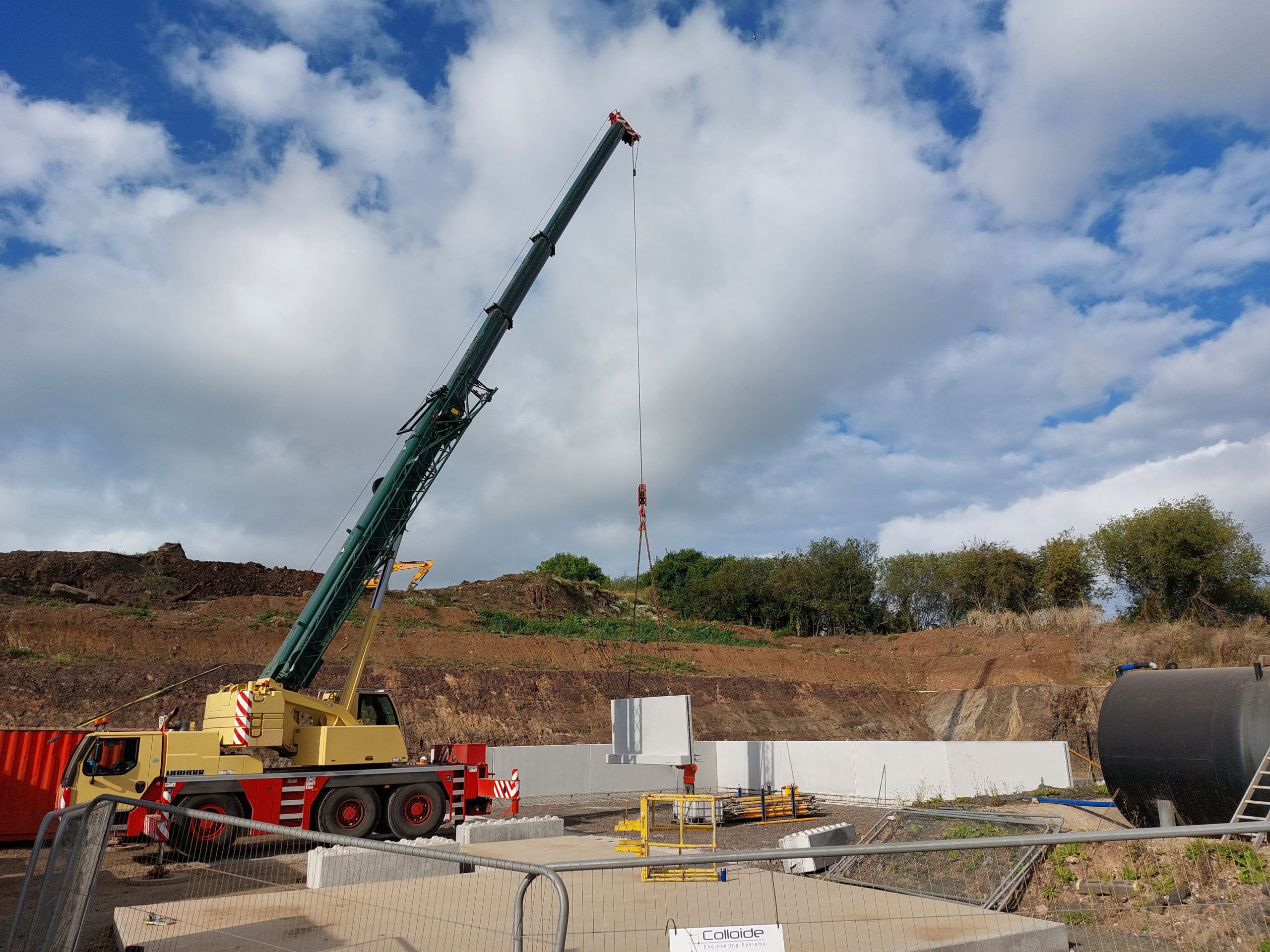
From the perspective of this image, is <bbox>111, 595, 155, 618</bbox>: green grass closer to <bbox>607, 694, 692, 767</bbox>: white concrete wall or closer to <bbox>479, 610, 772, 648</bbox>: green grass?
<bbox>479, 610, 772, 648</bbox>: green grass

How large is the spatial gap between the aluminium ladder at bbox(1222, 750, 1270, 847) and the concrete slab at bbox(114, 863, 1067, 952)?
372cm

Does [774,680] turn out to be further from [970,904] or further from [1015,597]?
[970,904]

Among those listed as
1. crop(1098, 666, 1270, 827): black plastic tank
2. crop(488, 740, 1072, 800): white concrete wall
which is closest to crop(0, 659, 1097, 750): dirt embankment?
crop(488, 740, 1072, 800): white concrete wall

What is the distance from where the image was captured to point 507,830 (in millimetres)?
15367

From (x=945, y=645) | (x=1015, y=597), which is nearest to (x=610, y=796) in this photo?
(x=945, y=645)

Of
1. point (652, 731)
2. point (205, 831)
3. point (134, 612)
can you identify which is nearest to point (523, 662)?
point (134, 612)

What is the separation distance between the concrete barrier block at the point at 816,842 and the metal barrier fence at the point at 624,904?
109 millimetres

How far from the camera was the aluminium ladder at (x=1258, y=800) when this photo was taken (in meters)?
10.1

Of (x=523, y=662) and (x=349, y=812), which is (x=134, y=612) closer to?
(x=523, y=662)

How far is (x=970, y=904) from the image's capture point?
32.3ft

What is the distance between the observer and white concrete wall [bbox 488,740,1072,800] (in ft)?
70.5

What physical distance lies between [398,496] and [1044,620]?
1823 inches

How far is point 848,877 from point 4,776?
14.6 metres

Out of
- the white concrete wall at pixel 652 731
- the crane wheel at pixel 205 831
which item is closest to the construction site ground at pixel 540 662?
the white concrete wall at pixel 652 731
